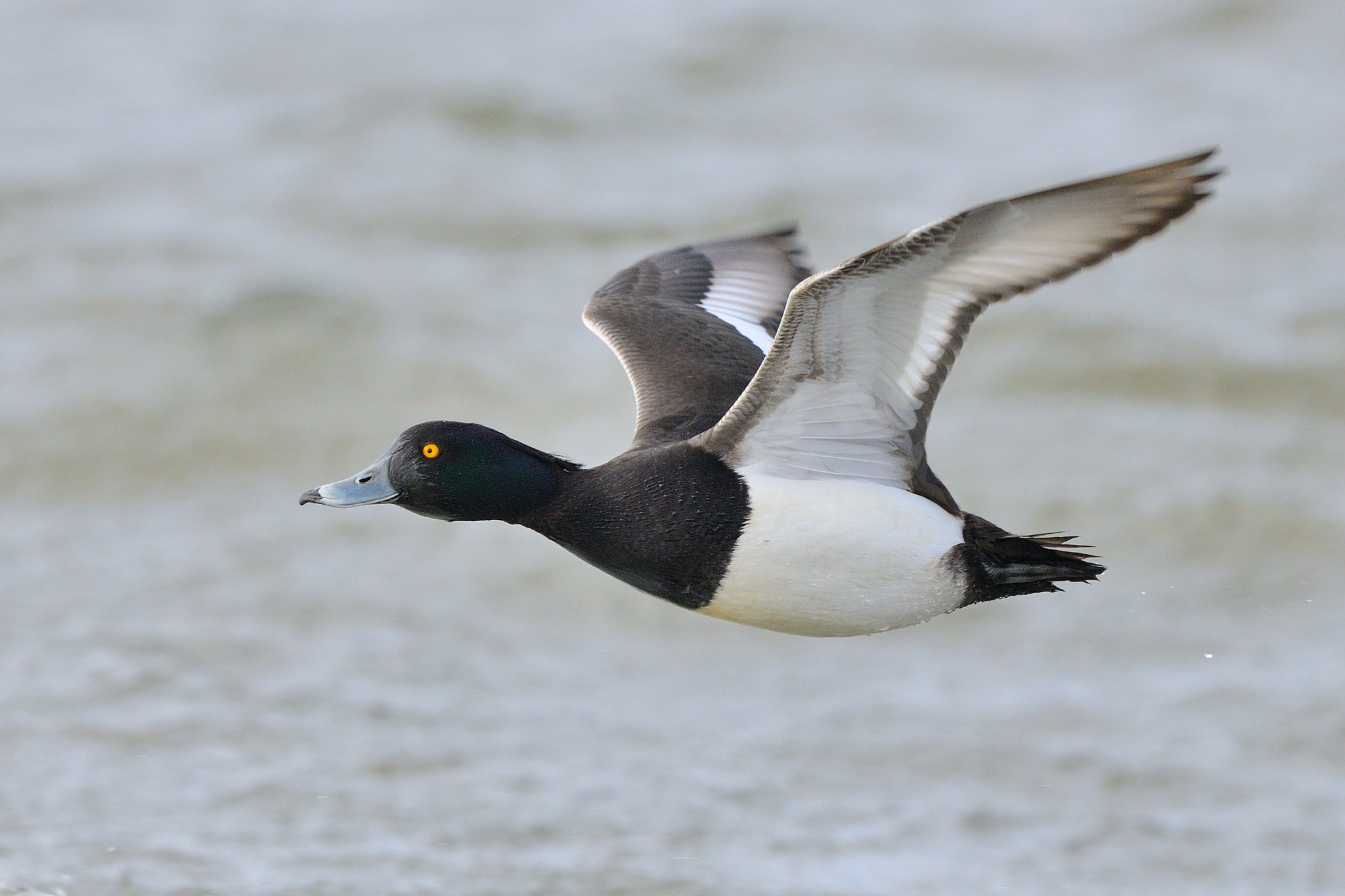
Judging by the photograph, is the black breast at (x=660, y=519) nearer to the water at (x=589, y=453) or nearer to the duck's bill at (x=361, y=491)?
the duck's bill at (x=361, y=491)

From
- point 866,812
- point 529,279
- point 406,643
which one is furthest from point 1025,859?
point 529,279

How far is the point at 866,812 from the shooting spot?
6.70m

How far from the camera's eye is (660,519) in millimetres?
4195

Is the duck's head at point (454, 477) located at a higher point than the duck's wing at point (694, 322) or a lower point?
lower

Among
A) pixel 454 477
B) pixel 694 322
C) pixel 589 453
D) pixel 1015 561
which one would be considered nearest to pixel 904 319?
pixel 1015 561

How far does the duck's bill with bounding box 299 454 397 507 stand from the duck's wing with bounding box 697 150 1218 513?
2.60ft

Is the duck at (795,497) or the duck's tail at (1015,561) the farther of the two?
the duck's tail at (1015,561)

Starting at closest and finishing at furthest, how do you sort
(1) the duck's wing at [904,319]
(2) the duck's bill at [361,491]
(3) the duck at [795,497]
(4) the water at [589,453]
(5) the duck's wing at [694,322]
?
(1) the duck's wing at [904,319] → (3) the duck at [795,497] → (2) the duck's bill at [361,491] → (5) the duck's wing at [694,322] → (4) the water at [589,453]

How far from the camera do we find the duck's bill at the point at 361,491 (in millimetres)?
4207

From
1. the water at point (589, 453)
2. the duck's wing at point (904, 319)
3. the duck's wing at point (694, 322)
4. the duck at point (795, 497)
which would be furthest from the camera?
the water at point (589, 453)

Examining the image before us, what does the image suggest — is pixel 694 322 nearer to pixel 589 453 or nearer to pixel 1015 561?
pixel 1015 561

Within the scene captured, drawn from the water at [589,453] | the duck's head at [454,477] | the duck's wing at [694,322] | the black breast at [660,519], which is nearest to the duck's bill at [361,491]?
the duck's head at [454,477]

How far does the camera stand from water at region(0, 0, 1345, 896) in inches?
259

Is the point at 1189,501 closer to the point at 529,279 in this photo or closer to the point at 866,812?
the point at 866,812
